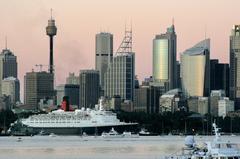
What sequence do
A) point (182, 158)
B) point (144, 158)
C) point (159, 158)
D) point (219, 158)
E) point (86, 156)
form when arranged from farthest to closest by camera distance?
point (86, 156), point (144, 158), point (159, 158), point (182, 158), point (219, 158)

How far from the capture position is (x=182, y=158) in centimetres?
9706

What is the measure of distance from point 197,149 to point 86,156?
37.4m

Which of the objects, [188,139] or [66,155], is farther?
[66,155]

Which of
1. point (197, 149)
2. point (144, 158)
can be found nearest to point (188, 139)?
point (197, 149)

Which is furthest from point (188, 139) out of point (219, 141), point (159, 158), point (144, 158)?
point (144, 158)

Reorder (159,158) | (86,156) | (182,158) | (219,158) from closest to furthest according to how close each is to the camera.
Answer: (219,158)
(182,158)
(159,158)
(86,156)

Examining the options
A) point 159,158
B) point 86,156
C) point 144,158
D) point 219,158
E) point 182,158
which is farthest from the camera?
point 86,156

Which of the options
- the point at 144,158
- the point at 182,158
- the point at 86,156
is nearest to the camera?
the point at 182,158

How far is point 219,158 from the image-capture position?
Answer: 9025 centimetres

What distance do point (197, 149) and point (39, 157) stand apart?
3806 centimetres

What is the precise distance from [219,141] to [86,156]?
44.7m

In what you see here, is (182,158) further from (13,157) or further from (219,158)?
(13,157)

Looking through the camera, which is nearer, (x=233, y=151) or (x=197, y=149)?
(x=233, y=151)

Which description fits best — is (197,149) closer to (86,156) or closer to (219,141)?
(219,141)
